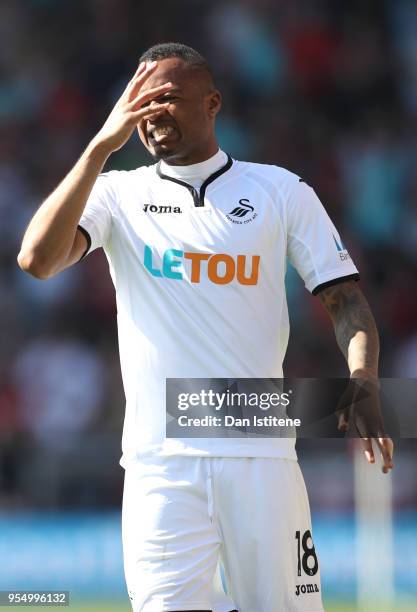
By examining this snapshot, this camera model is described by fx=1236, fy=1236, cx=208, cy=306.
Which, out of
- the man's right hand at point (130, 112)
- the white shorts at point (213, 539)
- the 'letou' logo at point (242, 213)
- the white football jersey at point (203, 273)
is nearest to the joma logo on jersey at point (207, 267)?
the white football jersey at point (203, 273)

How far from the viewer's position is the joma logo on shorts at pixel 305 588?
350 centimetres

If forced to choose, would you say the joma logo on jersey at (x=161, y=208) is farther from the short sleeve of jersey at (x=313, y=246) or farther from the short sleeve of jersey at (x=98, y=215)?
the short sleeve of jersey at (x=313, y=246)

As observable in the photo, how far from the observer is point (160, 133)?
3.76 metres

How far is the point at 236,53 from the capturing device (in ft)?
33.8

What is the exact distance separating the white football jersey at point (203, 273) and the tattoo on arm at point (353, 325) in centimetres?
5

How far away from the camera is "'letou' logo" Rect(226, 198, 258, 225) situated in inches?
146

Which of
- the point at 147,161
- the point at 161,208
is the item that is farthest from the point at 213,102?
the point at 147,161

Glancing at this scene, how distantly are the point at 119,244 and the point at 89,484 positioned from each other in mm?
3619

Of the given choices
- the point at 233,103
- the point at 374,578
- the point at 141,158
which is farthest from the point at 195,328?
the point at 233,103

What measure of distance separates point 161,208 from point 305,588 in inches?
47.4

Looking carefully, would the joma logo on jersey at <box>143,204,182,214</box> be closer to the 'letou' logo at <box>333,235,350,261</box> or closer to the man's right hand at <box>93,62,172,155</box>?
the man's right hand at <box>93,62,172,155</box>

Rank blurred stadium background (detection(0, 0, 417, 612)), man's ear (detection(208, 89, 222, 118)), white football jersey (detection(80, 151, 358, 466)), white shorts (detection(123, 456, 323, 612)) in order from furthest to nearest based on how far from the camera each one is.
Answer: blurred stadium background (detection(0, 0, 417, 612)), man's ear (detection(208, 89, 222, 118)), white football jersey (detection(80, 151, 358, 466)), white shorts (detection(123, 456, 323, 612))

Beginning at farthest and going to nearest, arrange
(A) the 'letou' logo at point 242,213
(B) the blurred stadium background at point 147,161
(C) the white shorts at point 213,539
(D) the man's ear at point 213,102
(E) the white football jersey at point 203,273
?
1. (B) the blurred stadium background at point 147,161
2. (D) the man's ear at point 213,102
3. (A) the 'letou' logo at point 242,213
4. (E) the white football jersey at point 203,273
5. (C) the white shorts at point 213,539

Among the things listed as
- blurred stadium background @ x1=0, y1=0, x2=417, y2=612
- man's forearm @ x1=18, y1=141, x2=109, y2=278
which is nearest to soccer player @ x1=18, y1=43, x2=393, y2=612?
man's forearm @ x1=18, y1=141, x2=109, y2=278
